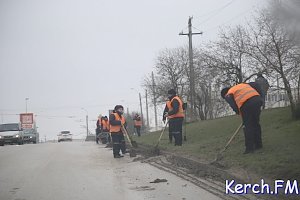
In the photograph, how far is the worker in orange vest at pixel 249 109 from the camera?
1014 cm

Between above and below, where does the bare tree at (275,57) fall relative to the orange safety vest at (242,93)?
above

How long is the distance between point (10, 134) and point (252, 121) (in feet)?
92.2

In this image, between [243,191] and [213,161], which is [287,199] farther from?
[213,161]

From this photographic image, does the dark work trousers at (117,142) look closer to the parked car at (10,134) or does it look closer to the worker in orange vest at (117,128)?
the worker in orange vest at (117,128)

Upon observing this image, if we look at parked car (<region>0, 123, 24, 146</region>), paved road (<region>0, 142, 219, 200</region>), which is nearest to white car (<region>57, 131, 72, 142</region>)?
parked car (<region>0, 123, 24, 146</region>)

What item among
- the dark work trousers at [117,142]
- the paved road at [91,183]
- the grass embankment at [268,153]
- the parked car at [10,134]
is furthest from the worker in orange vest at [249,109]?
the parked car at [10,134]

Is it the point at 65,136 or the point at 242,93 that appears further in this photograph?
the point at 65,136

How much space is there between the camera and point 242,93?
34.0 feet

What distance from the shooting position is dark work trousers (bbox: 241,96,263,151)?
33.2ft

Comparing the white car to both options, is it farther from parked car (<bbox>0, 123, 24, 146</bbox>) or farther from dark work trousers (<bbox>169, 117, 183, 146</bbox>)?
dark work trousers (<bbox>169, 117, 183, 146</bbox>)

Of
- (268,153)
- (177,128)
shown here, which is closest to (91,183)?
(268,153)

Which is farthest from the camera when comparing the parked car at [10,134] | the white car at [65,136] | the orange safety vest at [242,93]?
the white car at [65,136]

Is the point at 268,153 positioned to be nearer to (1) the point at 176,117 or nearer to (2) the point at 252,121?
(2) the point at 252,121

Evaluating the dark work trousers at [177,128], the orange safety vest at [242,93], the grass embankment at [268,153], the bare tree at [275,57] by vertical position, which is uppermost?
the bare tree at [275,57]
